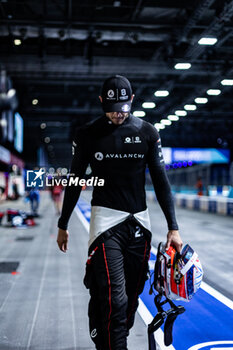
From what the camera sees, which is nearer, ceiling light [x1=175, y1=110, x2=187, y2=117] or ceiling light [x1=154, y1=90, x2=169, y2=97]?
ceiling light [x1=154, y1=90, x2=169, y2=97]

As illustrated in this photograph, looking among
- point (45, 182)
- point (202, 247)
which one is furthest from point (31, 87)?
point (45, 182)

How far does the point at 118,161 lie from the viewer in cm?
279

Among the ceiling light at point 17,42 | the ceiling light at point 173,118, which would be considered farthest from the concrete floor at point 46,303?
the ceiling light at point 173,118

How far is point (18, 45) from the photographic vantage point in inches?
658

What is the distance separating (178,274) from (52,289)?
324cm

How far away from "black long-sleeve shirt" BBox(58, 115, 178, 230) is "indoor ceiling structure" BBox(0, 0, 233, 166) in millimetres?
10588

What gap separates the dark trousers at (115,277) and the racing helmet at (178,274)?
0.13 m

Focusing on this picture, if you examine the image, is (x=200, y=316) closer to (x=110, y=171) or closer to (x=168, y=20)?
(x=110, y=171)

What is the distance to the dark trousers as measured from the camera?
105 inches

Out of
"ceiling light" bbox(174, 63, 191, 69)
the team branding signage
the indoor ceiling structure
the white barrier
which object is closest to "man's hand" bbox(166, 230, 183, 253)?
the team branding signage

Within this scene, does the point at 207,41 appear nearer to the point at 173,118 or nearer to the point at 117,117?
the point at 117,117

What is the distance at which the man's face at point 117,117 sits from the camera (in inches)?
111

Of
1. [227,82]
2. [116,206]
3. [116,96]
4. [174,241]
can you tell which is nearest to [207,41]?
[227,82]

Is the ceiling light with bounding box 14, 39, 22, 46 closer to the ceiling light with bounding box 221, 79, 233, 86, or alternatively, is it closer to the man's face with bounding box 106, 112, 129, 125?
the ceiling light with bounding box 221, 79, 233, 86
